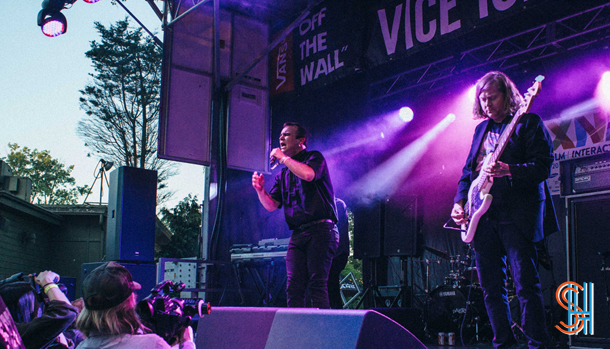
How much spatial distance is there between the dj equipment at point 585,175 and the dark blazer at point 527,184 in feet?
7.32

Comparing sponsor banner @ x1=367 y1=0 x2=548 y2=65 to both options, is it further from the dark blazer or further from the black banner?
the dark blazer

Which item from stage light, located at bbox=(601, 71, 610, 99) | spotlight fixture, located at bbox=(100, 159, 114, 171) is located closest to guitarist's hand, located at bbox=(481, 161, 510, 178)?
stage light, located at bbox=(601, 71, 610, 99)

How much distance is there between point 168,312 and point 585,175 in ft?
13.8

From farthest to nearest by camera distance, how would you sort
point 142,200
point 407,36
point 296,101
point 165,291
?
point 296,101 → point 407,36 → point 142,200 → point 165,291

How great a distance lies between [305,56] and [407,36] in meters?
2.09

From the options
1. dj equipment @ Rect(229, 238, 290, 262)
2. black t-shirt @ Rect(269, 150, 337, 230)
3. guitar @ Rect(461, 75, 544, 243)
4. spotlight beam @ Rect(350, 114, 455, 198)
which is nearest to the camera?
guitar @ Rect(461, 75, 544, 243)

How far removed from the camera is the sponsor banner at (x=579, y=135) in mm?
7301

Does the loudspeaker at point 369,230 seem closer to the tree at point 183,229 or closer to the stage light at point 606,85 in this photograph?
the stage light at point 606,85

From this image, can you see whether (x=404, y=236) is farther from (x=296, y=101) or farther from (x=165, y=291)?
(x=165, y=291)

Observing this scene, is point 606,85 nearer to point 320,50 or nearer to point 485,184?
point 320,50

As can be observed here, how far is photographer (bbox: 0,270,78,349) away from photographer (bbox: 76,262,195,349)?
1.39 feet

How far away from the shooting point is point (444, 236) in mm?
8609

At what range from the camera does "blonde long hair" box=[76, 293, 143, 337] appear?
1.73 metres

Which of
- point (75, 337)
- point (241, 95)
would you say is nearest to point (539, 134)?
point (75, 337)
